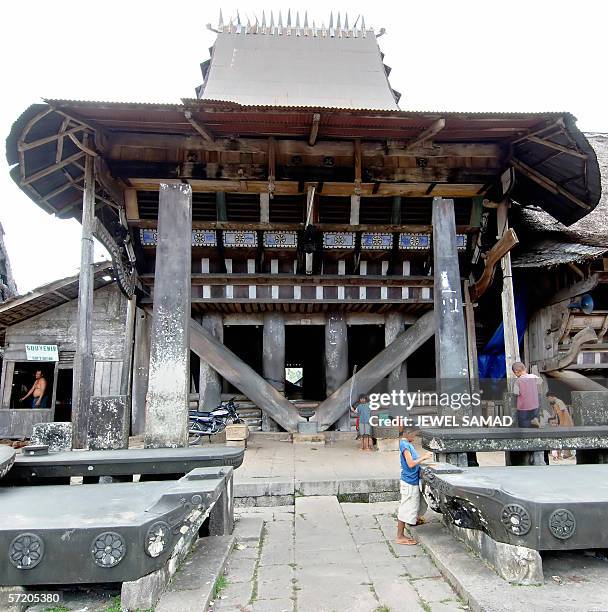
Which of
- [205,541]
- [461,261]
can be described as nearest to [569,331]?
[461,261]

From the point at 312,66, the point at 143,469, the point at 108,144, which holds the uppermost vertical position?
the point at 312,66

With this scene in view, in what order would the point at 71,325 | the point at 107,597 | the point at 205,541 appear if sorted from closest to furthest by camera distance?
the point at 107,597 < the point at 205,541 < the point at 71,325

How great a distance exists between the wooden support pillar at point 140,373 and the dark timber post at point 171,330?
218 inches

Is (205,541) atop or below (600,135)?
below

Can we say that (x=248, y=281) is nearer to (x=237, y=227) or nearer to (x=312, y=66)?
(x=237, y=227)

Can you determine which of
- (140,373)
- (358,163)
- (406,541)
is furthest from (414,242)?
(406,541)

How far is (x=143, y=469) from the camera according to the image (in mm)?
4977

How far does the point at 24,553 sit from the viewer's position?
278 centimetres

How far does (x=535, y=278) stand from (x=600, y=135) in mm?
6441

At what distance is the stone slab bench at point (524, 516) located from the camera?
10.5ft

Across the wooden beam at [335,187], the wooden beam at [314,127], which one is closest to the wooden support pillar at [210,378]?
the wooden beam at [335,187]

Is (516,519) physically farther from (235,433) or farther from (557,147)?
(235,433)

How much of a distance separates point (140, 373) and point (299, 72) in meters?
8.93

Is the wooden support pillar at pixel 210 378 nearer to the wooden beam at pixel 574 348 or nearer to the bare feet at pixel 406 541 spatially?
the bare feet at pixel 406 541
